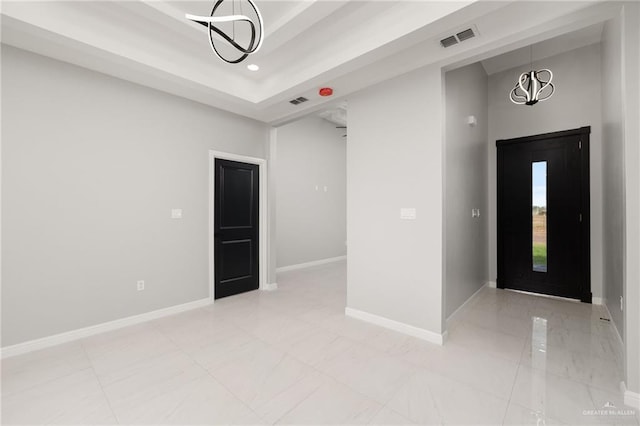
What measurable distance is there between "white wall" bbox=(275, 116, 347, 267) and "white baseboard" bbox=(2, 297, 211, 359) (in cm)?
274

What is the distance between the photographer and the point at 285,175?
6582mm

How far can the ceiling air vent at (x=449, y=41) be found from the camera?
8.41ft

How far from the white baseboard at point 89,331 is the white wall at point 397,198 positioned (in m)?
2.34

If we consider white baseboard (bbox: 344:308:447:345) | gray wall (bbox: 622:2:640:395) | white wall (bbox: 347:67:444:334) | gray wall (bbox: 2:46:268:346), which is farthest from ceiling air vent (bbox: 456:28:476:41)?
gray wall (bbox: 2:46:268:346)

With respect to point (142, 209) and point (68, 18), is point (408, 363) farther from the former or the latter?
point (68, 18)

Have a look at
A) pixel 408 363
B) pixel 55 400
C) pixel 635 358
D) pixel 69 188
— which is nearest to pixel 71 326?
pixel 55 400

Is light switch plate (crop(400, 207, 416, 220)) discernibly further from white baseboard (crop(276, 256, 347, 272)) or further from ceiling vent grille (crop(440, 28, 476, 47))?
white baseboard (crop(276, 256, 347, 272))

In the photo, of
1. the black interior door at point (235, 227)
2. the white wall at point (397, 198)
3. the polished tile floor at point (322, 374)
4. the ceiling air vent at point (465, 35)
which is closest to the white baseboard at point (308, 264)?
the black interior door at point (235, 227)

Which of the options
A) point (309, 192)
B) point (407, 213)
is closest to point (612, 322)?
point (407, 213)

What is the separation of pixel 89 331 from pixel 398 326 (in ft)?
11.3

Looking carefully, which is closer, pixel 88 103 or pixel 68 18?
pixel 68 18

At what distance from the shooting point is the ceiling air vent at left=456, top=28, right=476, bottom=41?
8.11 feet

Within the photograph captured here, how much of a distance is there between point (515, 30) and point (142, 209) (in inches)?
170

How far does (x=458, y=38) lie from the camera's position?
8.43 ft
